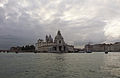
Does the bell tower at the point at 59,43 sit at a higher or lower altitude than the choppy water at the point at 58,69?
higher

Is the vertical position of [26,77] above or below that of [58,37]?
below

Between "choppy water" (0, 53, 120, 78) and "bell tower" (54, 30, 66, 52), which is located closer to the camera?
"choppy water" (0, 53, 120, 78)

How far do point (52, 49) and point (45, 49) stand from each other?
35.2 ft

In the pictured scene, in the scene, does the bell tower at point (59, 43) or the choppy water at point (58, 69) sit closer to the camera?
the choppy water at point (58, 69)

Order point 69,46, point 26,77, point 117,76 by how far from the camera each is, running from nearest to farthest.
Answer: point 26,77 → point 117,76 → point 69,46

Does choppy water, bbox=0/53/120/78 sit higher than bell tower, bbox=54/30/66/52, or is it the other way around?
bell tower, bbox=54/30/66/52

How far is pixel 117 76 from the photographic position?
20094mm

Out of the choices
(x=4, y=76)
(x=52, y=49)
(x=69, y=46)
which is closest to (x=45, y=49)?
(x=52, y=49)

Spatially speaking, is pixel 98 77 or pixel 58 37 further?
pixel 58 37

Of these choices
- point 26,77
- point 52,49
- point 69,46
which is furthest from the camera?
point 69,46

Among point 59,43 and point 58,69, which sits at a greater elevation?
point 59,43

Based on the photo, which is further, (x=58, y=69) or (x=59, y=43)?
(x=59, y=43)

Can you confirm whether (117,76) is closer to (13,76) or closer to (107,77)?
(107,77)

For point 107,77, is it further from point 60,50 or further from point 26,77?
point 60,50
